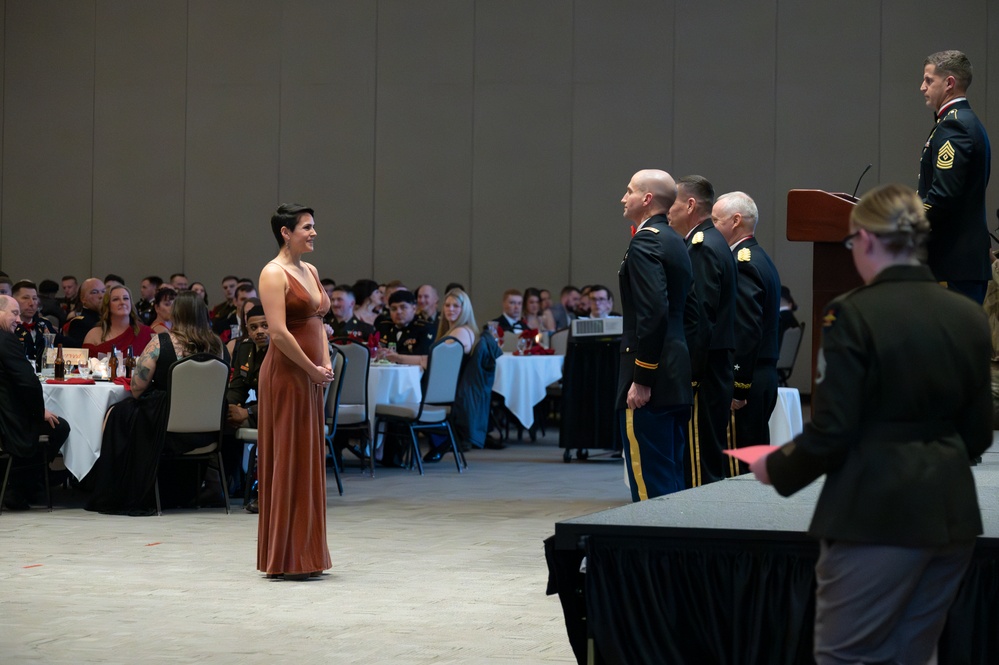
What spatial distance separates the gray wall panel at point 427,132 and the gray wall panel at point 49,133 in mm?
3806

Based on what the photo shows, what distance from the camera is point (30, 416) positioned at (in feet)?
22.9

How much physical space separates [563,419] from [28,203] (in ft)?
30.4

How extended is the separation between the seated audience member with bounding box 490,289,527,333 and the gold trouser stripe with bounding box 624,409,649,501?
7.25 m

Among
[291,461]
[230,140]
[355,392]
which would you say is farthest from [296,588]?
[230,140]

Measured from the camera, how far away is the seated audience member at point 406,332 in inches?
398

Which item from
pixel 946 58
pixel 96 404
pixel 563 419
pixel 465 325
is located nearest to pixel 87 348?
pixel 96 404

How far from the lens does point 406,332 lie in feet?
33.4

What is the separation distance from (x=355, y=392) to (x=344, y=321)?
5.35ft

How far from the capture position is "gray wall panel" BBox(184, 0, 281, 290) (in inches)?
608

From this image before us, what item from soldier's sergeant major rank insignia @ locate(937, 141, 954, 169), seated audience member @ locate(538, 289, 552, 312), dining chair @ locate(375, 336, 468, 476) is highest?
soldier's sergeant major rank insignia @ locate(937, 141, 954, 169)

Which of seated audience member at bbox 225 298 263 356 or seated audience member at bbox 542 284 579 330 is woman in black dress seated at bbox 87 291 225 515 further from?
seated audience member at bbox 542 284 579 330

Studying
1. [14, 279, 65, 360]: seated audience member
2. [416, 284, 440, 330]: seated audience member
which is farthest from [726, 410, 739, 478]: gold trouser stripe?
[14, 279, 65, 360]: seated audience member

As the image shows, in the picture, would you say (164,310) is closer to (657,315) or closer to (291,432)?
(291,432)

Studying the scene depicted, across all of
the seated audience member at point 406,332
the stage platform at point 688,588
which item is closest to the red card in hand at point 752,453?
the stage platform at point 688,588
